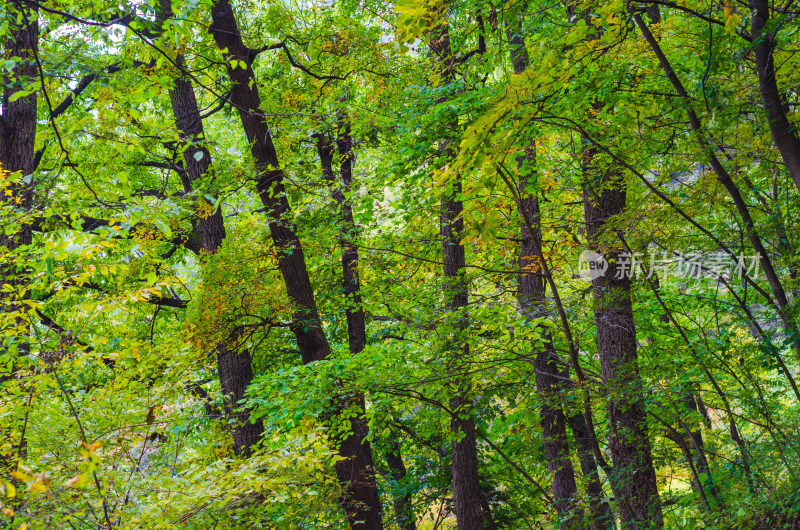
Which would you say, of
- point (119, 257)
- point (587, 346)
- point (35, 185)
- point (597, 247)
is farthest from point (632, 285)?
point (119, 257)

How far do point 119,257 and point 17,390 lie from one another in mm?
4716

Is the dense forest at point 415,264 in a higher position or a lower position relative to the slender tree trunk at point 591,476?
higher

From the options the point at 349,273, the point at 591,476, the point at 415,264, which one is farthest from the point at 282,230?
the point at 591,476

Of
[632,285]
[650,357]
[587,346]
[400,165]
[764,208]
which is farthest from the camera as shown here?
[587,346]

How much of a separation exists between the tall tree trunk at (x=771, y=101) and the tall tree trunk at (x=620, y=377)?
6.38ft

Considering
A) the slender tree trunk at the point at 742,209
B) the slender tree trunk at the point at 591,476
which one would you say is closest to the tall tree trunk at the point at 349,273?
the slender tree trunk at the point at 591,476

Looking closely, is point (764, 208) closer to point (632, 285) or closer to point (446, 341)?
point (632, 285)

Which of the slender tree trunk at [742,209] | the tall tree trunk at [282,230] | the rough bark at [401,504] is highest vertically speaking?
the tall tree trunk at [282,230]

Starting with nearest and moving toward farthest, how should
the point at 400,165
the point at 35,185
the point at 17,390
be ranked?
the point at 17,390 < the point at 35,185 < the point at 400,165

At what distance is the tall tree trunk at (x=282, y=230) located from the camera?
6.94m

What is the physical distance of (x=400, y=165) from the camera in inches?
256

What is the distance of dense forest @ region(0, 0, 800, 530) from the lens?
340 cm

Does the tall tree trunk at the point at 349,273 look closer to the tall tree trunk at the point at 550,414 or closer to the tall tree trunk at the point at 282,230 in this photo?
the tall tree trunk at the point at 282,230

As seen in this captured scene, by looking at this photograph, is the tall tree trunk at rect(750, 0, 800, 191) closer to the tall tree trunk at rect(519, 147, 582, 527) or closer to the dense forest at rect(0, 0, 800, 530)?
the dense forest at rect(0, 0, 800, 530)
